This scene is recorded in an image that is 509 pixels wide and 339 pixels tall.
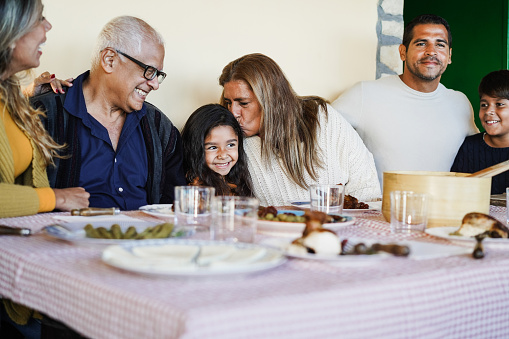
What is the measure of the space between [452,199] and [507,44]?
484 cm

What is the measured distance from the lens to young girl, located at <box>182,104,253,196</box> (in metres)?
2.89

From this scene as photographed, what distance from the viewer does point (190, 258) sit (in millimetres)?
995

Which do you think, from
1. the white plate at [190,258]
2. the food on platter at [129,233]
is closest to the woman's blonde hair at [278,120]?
the food on platter at [129,233]

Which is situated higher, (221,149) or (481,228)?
(221,149)

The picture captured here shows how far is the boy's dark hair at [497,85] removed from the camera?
3.58m

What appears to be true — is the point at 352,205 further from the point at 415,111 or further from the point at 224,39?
the point at 415,111

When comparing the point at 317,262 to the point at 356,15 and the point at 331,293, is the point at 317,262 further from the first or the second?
the point at 356,15

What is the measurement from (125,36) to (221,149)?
2.39ft

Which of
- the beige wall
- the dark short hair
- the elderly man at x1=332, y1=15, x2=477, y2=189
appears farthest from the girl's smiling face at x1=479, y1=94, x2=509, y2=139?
the beige wall

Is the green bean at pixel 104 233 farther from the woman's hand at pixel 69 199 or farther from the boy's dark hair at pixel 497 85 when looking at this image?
the boy's dark hair at pixel 497 85

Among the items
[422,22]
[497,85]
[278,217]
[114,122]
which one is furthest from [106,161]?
[497,85]

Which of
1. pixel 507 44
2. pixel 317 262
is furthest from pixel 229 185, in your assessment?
pixel 507 44

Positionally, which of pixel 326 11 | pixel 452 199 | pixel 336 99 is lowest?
pixel 452 199

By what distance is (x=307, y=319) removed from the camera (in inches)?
33.4
